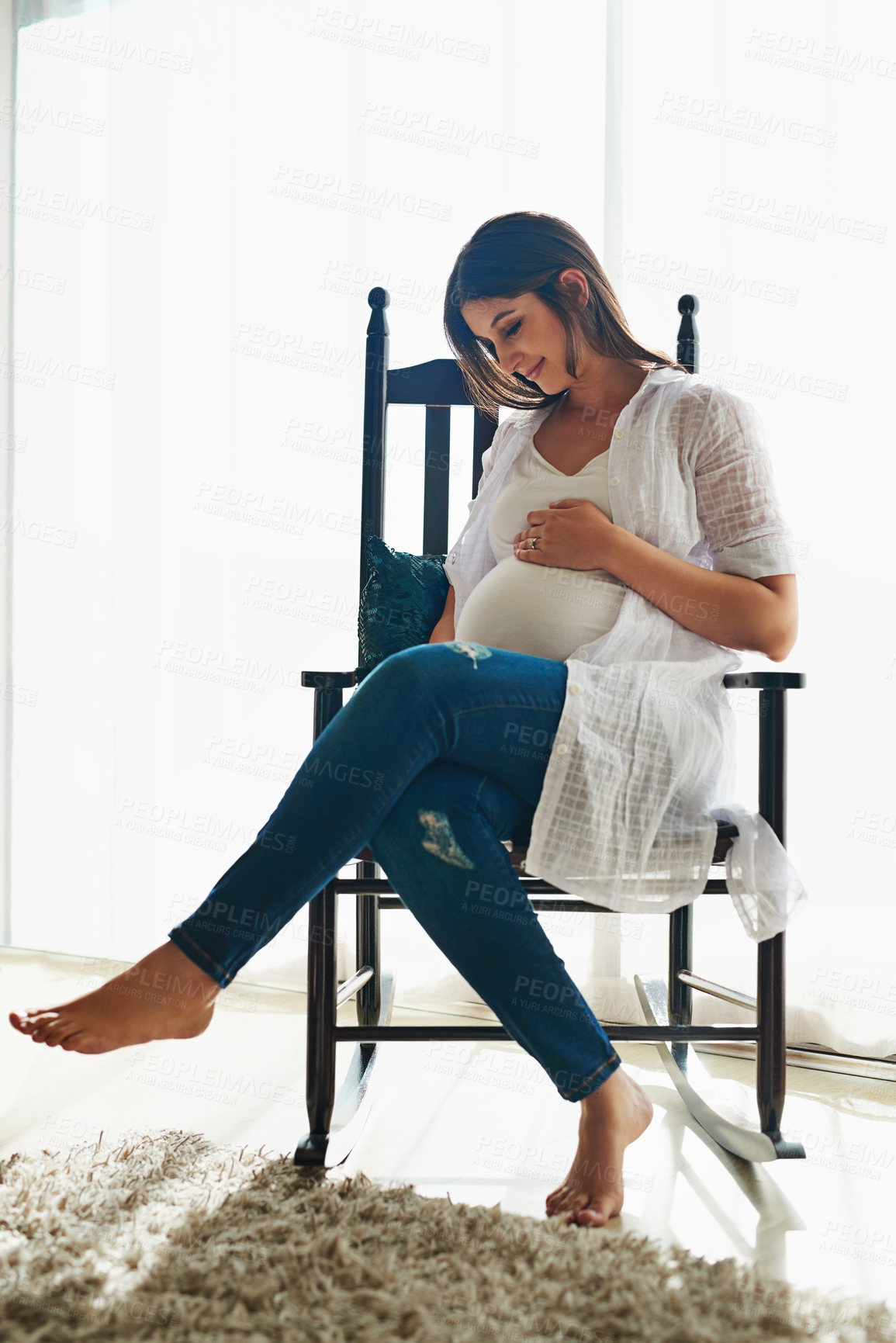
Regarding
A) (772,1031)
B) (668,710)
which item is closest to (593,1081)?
(772,1031)

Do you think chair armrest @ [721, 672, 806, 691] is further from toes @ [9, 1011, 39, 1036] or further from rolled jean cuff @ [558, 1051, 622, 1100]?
toes @ [9, 1011, 39, 1036]

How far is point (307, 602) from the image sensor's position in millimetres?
1822

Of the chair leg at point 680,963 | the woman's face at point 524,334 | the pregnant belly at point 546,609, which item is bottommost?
the chair leg at point 680,963

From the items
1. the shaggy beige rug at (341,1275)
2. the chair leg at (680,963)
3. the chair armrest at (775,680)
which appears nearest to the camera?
the shaggy beige rug at (341,1275)

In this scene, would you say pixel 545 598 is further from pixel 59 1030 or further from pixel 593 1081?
pixel 59 1030

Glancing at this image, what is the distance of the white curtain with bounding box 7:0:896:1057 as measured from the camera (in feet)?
4.88

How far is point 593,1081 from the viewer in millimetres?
919

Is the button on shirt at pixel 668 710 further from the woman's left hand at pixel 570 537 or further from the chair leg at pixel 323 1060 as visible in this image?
the chair leg at pixel 323 1060

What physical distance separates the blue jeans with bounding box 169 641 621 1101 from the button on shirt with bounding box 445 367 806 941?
0.18 feet

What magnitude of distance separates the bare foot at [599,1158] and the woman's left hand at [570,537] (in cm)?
54

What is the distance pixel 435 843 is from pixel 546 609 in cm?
33

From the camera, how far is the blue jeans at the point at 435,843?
92 cm

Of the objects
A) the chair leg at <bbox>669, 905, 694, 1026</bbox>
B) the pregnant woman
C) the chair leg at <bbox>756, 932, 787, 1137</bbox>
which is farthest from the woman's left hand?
the chair leg at <bbox>669, 905, 694, 1026</bbox>

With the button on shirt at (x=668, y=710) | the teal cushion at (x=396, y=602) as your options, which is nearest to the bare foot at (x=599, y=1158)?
the button on shirt at (x=668, y=710)
